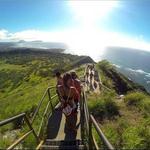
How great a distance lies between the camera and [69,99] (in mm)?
9250

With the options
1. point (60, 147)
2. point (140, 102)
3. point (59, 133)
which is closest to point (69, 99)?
point (59, 133)

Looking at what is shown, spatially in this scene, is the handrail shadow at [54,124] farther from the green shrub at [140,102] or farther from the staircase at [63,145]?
the green shrub at [140,102]

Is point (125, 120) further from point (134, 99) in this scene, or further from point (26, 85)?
point (26, 85)

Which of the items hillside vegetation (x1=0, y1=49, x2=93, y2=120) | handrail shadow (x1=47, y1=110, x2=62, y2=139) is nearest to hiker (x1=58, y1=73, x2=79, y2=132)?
handrail shadow (x1=47, y1=110, x2=62, y2=139)

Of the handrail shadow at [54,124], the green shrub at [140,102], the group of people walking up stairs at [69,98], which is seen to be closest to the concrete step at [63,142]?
the handrail shadow at [54,124]

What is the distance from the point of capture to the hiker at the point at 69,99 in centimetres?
923

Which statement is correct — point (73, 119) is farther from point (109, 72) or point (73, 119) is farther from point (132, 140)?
point (109, 72)

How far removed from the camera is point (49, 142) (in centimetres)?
864

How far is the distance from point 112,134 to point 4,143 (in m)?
3.22

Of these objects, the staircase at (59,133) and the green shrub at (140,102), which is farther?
the green shrub at (140,102)

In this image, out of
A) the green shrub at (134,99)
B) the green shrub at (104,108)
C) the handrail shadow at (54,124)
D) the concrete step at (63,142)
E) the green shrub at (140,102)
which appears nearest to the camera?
the concrete step at (63,142)

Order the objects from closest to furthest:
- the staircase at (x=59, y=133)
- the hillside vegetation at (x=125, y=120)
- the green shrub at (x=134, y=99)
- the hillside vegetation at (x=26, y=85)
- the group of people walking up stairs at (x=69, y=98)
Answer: the staircase at (x=59, y=133)
the hillside vegetation at (x=125, y=120)
the group of people walking up stairs at (x=69, y=98)
the green shrub at (x=134, y=99)
the hillside vegetation at (x=26, y=85)

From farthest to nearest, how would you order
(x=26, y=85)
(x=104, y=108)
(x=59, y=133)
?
1. (x=26, y=85)
2. (x=104, y=108)
3. (x=59, y=133)

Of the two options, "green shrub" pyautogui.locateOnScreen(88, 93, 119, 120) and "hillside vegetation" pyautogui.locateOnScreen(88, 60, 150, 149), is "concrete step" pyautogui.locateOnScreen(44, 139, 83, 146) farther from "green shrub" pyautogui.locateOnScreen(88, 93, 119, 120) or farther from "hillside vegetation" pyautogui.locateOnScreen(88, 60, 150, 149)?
"green shrub" pyautogui.locateOnScreen(88, 93, 119, 120)
